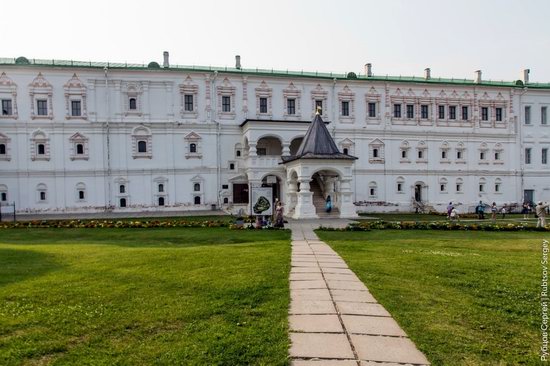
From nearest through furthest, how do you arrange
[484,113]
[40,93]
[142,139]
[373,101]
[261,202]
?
[261,202], [40,93], [142,139], [373,101], [484,113]

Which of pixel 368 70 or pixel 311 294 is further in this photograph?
pixel 368 70

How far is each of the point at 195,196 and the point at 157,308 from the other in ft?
92.8

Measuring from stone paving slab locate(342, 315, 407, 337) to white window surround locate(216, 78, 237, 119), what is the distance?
30.0m

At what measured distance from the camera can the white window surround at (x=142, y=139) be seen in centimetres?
3319

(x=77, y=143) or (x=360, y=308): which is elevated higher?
(x=77, y=143)

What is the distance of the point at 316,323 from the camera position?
18.1 feet

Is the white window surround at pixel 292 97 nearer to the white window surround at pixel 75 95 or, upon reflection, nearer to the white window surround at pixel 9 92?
the white window surround at pixel 75 95

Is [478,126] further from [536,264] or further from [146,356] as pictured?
[146,356]

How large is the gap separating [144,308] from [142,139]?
95.0ft

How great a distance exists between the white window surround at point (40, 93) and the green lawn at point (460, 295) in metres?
27.5

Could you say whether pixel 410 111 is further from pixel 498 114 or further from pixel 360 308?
pixel 360 308

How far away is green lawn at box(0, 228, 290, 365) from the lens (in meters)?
4.61

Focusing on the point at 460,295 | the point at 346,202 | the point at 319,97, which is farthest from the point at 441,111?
the point at 460,295

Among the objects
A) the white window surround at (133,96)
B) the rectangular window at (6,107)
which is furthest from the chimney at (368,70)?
the rectangular window at (6,107)
